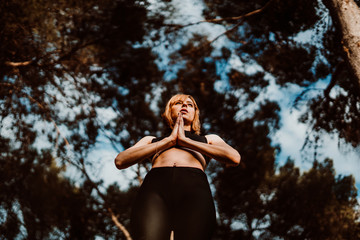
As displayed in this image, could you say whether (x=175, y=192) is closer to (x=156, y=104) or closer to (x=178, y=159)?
(x=178, y=159)

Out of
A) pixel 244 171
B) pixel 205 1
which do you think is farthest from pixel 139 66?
pixel 244 171

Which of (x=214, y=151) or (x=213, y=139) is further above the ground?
(x=213, y=139)

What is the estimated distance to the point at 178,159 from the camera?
4.85 feet

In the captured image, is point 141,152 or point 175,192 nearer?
point 175,192

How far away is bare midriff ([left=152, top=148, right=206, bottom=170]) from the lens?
1.46 metres

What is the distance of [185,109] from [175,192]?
25.8 inches

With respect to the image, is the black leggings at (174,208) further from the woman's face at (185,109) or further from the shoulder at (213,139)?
the woman's face at (185,109)

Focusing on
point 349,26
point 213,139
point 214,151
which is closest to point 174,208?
point 214,151

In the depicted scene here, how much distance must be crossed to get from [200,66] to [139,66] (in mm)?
1203

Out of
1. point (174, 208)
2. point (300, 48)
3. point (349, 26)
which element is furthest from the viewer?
point (300, 48)

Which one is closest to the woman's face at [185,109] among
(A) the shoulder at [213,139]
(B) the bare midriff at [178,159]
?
(A) the shoulder at [213,139]

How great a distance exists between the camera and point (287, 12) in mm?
4191

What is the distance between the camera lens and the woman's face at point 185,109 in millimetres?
1817

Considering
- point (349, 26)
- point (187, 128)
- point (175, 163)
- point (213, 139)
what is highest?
point (349, 26)
